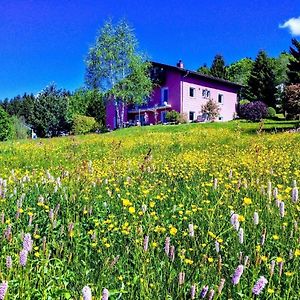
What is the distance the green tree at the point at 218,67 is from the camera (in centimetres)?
8412

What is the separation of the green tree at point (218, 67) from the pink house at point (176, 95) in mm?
28425

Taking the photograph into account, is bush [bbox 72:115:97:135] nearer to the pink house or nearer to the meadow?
the pink house

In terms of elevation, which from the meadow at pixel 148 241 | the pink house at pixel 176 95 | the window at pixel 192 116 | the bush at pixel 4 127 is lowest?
the meadow at pixel 148 241

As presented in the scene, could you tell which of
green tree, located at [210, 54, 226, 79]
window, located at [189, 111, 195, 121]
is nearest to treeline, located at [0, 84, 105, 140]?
window, located at [189, 111, 195, 121]

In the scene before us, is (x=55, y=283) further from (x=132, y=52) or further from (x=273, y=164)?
(x=132, y=52)

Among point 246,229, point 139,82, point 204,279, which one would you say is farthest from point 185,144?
point 139,82

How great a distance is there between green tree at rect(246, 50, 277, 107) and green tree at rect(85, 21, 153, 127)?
20130 millimetres

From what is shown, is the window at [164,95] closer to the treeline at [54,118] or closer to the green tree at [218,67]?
the treeline at [54,118]

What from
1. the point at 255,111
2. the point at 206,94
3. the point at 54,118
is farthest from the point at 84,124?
the point at 255,111

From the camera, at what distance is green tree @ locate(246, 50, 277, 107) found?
60.6m

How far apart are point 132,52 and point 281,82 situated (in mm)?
31360

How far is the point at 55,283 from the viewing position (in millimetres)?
3062

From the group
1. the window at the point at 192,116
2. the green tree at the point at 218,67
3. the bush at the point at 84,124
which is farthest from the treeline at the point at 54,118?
the green tree at the point at 218,67

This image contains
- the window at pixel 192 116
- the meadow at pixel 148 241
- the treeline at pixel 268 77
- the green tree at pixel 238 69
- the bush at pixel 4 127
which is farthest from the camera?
the green tree at pixel 238 69
